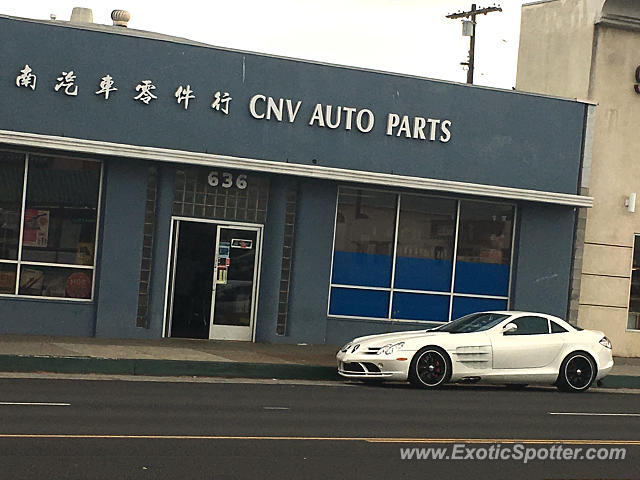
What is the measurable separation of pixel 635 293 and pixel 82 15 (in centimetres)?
1434

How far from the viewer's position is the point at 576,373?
62.4 ft

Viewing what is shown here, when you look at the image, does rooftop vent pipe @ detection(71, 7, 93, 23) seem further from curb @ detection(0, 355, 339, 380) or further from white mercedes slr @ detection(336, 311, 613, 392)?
white mercedes slr @ detection(336, 311, 613, 392)

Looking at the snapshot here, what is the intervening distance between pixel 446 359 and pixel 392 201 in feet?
21.7

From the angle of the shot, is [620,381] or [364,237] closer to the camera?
[620,381]

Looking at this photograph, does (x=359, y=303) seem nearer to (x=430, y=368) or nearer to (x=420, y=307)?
(x=420, y=307)

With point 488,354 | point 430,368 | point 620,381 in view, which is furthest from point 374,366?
point 620,381

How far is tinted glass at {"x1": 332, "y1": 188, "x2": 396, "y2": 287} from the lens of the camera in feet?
77.8

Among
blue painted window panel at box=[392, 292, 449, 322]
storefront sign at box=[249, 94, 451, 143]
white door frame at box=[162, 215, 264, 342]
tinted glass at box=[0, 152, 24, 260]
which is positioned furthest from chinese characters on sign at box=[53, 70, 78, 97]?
blue painted window panel at box=[392, 292, 449, 322]

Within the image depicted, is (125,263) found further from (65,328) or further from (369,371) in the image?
(369,371)

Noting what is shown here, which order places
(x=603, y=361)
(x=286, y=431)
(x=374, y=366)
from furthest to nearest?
1. (x=603, y=361)
2. (x=374, y=366)
3. (x=286, y=431)

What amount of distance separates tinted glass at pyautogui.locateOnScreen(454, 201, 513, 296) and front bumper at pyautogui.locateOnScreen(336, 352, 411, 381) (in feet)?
22.7

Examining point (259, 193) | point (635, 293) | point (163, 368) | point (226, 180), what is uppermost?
point (226, 180)

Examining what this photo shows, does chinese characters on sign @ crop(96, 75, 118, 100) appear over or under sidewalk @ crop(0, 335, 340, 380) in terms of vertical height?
over

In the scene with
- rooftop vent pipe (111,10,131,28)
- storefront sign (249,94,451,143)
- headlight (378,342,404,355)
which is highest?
rooftop vent pipe (111,10,131,28)
